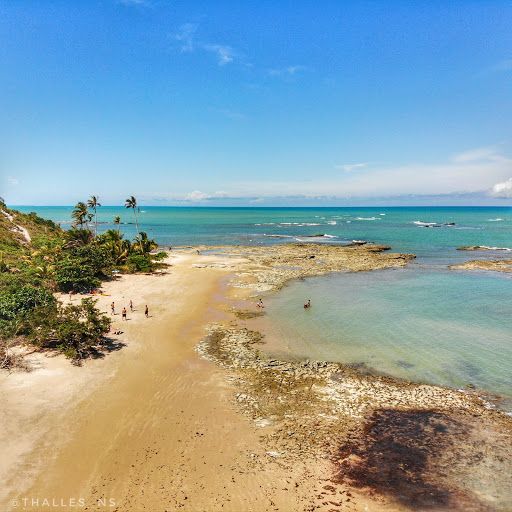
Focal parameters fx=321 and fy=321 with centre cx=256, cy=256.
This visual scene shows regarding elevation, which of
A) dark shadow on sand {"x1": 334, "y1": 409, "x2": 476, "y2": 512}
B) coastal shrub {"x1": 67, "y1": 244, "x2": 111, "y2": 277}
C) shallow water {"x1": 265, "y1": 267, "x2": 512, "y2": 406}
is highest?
coastal shrub {"x1": 67, "y1": 244, "x2": 111, "y2": 277}

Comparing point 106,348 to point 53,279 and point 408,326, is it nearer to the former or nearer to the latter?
point 53,279

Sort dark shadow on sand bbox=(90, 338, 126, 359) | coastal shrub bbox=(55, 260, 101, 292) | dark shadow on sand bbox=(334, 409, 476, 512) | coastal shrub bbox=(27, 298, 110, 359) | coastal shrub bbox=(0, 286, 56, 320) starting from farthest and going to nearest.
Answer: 1. coastal shrub bbox=(55, 260, 101, 292)
2. coastal shrub bbox=(0, 286, 56, 320)
3. dark shadow on sand bbox=(90, 338, 126, 359)
4. coastal shrub bbox=(27, 298, 110, 359)
5. dark shadow on sand bbox=(334, 409, 476, 512)

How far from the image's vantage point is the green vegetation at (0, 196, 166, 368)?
62.1 feet

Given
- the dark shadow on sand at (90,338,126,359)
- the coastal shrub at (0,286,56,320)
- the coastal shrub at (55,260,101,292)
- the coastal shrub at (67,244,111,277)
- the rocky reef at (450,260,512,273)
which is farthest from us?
the rocky reef at (450,260,512,273)

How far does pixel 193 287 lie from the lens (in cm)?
3675

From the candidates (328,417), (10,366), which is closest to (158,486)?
(328,417)

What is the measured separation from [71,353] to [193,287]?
1907 centimetres

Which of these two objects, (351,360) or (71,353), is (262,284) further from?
(71,353)

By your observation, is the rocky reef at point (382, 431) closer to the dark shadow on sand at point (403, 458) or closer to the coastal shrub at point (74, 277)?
the dark shadow on sand at point (403, 458)

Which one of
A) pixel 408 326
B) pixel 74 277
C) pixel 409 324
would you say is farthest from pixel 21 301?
pixel 409 324

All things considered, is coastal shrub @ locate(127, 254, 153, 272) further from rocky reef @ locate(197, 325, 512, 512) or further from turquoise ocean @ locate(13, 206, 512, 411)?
rocky reef @ locate(197, 325, 512, 512)

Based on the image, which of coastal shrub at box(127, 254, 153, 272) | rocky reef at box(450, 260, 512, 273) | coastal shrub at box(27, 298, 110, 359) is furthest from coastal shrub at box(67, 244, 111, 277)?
rocky reef at box(450, 260, 512, 273)

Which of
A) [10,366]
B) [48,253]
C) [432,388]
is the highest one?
[48,253]

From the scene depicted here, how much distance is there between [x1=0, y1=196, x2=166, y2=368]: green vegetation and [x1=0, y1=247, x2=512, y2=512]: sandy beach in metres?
1.37
